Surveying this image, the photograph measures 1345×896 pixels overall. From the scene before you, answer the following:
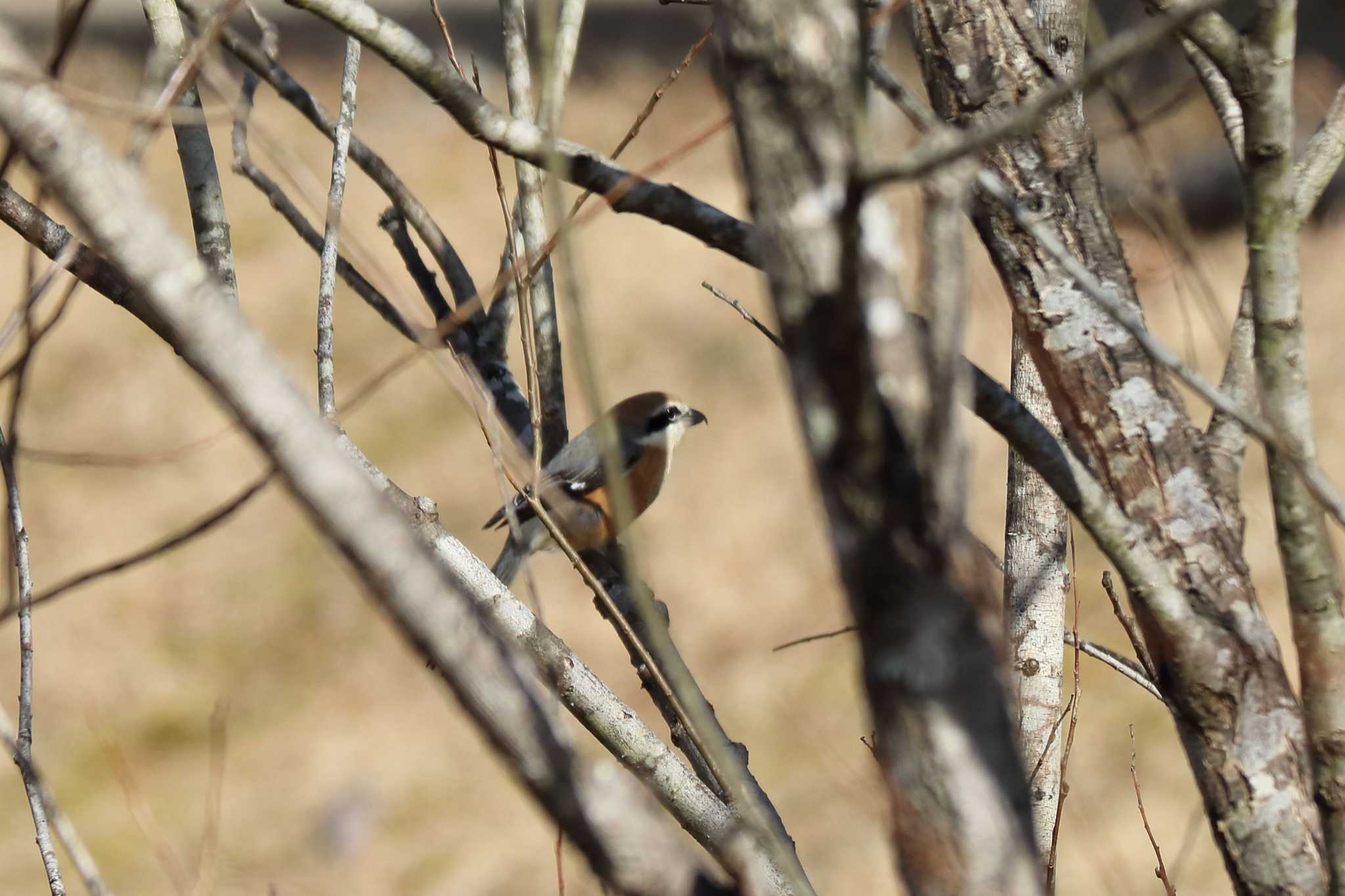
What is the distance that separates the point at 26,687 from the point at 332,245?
3.20 ft

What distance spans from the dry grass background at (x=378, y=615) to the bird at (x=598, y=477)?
0.76 metres

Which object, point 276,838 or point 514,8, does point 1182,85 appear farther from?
point 276,838

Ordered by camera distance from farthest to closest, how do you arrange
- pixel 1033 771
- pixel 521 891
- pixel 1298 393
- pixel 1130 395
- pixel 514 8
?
pixel 521 891 < pixel 514 8 < pixel 1033 771 < pixel 1130 395 < pixel 1298 393

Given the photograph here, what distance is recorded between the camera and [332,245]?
2350mm

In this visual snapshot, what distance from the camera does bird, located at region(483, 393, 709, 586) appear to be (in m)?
5.30

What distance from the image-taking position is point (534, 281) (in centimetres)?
323

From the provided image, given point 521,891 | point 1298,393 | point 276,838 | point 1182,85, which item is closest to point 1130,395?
point 1298,393

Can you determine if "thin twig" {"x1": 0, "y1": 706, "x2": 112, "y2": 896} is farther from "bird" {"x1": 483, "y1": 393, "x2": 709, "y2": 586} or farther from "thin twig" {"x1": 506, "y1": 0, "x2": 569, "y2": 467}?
"bird" {"x1": 483, "y1": 393, "x2": 709, "y2": 586}

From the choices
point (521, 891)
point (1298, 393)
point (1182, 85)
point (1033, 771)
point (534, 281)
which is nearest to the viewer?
point (1298, 393)

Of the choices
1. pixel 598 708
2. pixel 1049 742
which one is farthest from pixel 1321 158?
pixel 598 708

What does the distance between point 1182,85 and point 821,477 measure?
1.32 metres

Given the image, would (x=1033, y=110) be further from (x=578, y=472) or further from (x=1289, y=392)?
(x=578, y=472)

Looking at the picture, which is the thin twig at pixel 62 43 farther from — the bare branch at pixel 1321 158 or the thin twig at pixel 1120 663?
the thin twig at pixel 1120 663

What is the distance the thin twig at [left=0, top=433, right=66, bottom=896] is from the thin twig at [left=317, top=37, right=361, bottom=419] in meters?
0.53
